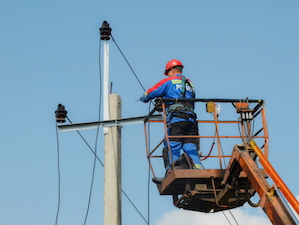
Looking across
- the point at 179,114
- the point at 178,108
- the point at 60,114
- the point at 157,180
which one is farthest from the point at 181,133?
the point at 60,114

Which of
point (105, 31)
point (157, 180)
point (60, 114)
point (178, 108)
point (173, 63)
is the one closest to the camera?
point (178, 108)

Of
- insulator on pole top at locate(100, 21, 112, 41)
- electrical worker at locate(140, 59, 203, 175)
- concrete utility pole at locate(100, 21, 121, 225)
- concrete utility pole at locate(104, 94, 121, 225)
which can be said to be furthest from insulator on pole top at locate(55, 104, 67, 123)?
electrical worker at locate(140, 59, 203, 175)

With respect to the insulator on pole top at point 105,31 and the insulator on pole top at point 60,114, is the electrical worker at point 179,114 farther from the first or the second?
the insulator on pole top at point 105,31

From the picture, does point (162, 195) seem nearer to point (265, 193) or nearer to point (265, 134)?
point (265, 134)

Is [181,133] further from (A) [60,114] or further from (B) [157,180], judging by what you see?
Result: (A) [60,114]

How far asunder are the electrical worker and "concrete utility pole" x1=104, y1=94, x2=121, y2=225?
0.98 m

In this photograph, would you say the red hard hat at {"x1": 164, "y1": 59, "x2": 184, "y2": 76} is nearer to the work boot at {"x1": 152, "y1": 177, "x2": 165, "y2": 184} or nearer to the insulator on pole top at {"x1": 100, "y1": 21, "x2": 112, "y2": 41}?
the work boot at {"x1": 152, "y1": 177, "x2": 165, "y2": 184}

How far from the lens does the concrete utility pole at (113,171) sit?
38.0ft

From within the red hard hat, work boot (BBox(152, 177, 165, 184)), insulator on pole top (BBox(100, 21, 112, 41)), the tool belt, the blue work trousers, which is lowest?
work boot (BBox(152, 177, 165, 184))

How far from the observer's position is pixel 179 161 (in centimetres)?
1120

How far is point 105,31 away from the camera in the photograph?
45.1 feet

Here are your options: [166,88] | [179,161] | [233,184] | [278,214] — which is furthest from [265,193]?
[166,88]

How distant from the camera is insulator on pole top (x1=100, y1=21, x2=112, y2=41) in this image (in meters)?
13.7

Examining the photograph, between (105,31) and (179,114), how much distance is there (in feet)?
11.0
